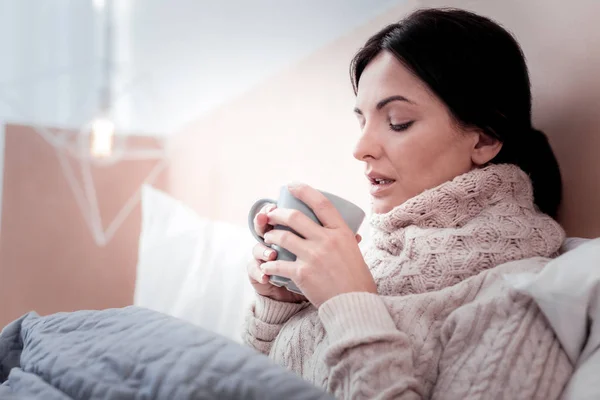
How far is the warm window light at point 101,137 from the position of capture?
5.96 feet

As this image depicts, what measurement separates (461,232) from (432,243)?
40mm

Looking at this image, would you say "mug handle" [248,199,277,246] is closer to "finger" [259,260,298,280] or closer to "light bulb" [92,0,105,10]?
"finger" [259,260,298,280]

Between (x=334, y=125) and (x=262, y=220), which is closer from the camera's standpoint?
(x=262, y=220)

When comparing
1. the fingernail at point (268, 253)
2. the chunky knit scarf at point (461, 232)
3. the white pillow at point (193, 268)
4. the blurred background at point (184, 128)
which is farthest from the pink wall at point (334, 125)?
the fingernail at point (268, 253)

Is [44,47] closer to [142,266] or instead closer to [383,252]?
[142,266]

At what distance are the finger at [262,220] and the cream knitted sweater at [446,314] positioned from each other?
0.50 feet

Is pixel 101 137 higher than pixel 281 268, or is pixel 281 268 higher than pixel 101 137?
pixel 101 137

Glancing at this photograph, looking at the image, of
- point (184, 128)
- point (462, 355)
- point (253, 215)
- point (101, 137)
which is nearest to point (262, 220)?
point (253, 215)

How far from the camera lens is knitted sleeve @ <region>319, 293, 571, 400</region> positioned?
56cm

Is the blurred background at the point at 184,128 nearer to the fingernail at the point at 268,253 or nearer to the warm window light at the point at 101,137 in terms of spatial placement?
the warm window light at the point at 101,137

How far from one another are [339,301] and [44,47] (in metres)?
1.81

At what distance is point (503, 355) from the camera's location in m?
0.57

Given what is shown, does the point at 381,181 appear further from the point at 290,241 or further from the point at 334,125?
the point at 334,125

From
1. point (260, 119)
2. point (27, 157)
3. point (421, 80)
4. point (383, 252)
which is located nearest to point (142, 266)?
point (260, 119)
